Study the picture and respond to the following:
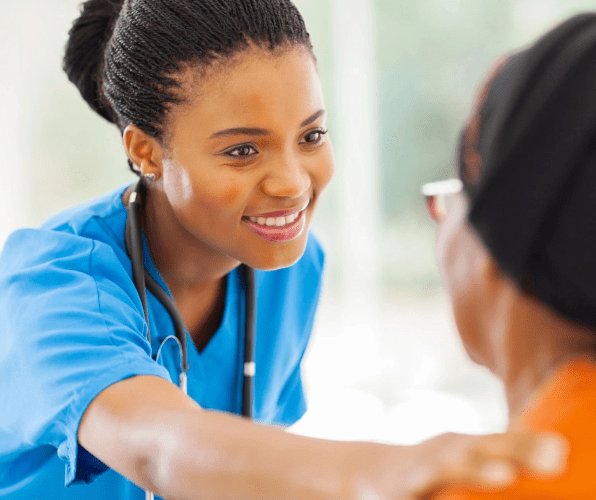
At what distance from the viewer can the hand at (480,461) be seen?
42cm

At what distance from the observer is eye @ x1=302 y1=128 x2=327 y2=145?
1091mm

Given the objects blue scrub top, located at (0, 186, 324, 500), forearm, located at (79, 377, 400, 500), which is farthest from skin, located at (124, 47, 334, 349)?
forearm, located at (79, 377, 400, 500)

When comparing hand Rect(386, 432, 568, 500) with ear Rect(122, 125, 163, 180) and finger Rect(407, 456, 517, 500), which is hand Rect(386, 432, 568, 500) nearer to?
finger Rect(407, 456, 517, 500)

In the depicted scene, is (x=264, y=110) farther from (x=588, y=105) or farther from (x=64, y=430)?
(x=588, y=105)

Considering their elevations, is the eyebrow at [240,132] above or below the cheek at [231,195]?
above

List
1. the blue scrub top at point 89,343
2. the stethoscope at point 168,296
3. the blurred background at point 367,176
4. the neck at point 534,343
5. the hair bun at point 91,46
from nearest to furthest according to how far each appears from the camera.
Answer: the neck at point 534,343
the blue scrub top at point 89,343
the stethoscope at point 168,296
the hair bun at point 91,46
the blurred background at point 367,176

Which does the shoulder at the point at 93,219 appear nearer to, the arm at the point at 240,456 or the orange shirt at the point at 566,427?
the arm at the point at 240,456

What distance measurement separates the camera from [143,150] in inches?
44.4

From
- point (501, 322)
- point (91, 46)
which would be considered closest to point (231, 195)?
point (91, 46)

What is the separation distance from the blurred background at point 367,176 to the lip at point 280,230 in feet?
6.29

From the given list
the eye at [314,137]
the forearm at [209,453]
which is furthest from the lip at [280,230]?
the forearm at [209,453]

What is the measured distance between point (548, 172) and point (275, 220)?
65cm

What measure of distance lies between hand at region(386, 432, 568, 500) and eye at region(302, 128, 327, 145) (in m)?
0.66

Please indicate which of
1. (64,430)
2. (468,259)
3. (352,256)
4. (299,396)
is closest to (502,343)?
(468,259)
